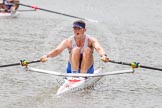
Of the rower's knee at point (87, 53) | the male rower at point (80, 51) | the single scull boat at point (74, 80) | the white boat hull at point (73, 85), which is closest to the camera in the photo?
the single scull boat at point (74, 80)

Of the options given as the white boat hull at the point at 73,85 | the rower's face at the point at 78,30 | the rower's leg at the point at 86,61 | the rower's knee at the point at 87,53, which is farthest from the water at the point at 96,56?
the rower's face at the point at 78,30

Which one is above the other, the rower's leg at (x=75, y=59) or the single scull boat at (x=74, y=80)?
the rower's leg at (x=75, y=59)

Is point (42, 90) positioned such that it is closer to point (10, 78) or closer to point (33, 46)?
point (10, 78)

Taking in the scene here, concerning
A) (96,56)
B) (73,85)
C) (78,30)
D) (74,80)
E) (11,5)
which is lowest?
(73,85)

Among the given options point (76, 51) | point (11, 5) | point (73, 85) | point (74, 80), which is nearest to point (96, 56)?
point (76, 51)

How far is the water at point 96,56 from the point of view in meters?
15.4

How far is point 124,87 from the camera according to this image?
1725 centimetres

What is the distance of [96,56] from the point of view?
22359mm

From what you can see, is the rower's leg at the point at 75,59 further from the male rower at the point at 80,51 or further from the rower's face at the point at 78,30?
Result: the rower's face at the point at 78,30

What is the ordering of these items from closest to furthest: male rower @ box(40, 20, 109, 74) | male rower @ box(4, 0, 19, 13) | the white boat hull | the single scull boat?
the single scull boat → the white boat hull → male rower @ box(40, 20, 109, 74) → male rower @ box(4, 0, 19, 13)

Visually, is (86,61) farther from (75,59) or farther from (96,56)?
(96,56)

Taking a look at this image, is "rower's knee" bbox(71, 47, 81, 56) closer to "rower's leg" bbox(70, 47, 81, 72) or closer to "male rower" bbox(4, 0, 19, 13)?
"rower's leg" bbox(70, 47, 81, 72)

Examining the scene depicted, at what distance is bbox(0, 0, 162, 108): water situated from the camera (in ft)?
50.7

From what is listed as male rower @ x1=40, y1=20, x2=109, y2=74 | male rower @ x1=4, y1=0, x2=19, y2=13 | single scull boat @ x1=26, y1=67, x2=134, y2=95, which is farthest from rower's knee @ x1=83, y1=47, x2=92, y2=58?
male rower @ x1=4, y1=0, x2=19, y2=13
